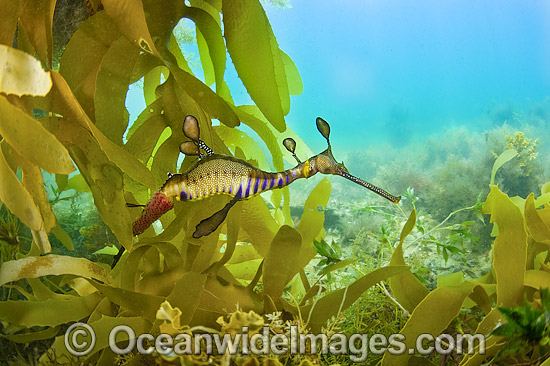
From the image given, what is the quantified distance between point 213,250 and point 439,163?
2.22 meters

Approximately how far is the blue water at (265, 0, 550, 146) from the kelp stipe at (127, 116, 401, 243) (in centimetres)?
148

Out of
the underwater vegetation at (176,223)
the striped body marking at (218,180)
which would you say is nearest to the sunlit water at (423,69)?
the underwater vegetation at (176,223)

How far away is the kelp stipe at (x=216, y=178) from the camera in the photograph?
0.66 metres

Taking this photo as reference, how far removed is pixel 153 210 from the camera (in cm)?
71

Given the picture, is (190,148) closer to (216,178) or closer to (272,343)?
(216,178)

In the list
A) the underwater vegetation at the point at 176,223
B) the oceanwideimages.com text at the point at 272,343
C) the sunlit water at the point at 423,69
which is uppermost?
the sunlit water at the point at 423,69

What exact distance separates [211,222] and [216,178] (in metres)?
0.09

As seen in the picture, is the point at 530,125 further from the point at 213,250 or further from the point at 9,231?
the point at 9,231

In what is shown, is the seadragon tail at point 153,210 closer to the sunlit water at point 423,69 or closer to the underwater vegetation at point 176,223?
the underwater vegetation at point 176,223

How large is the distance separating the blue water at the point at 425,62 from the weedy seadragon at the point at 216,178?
4.87 ft

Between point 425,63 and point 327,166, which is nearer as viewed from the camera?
point 327,166

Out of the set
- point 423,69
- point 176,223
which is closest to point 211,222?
point 176,223

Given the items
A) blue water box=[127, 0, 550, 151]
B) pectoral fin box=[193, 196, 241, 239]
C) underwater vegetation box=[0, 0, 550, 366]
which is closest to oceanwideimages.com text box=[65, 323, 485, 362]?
underwater vegetation box=[0, 0, 550, 366]

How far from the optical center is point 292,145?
72 cm
